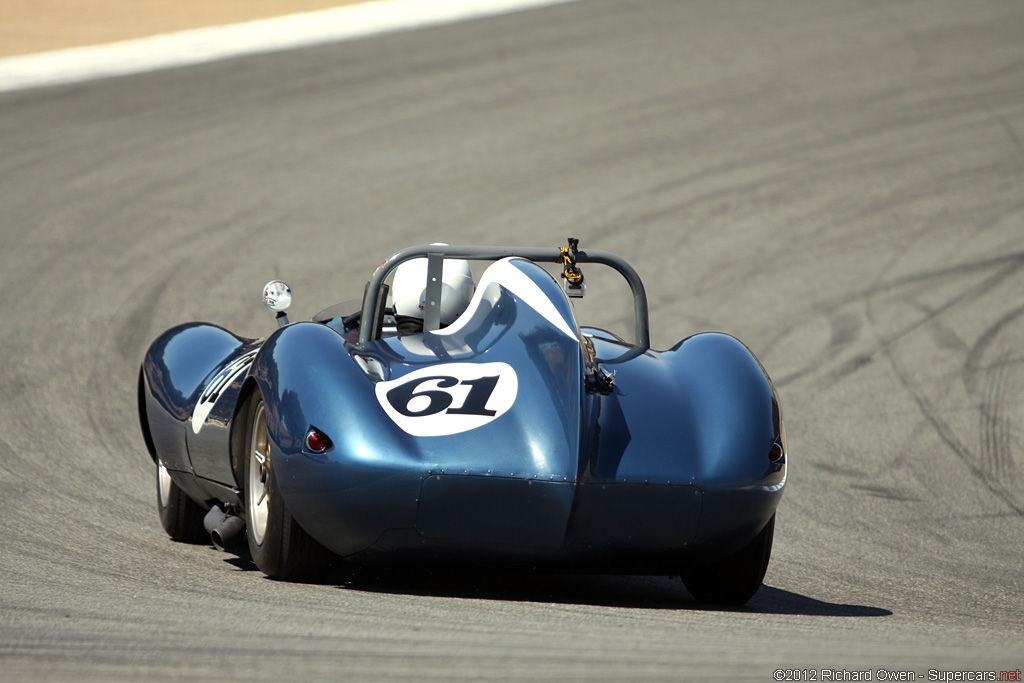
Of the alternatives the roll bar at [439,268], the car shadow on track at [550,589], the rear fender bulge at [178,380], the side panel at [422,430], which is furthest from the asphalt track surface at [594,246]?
the roll bar at [439,268]

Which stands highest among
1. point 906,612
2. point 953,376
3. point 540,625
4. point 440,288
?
point 440,288

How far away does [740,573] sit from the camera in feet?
16.2

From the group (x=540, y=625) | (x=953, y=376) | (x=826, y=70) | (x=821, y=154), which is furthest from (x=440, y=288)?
(x=826, y=70)

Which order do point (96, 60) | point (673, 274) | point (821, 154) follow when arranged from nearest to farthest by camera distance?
point (673, 274) < point (821, 154) < point (96, 60)

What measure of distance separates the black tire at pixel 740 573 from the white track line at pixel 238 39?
49.0 feet

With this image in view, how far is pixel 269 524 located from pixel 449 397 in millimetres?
820

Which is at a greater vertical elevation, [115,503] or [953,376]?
[115,503]

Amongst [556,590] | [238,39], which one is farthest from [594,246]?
[238,39]

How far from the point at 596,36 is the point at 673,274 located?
352 inches

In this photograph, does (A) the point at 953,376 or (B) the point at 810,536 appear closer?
(B) the point at 810,536

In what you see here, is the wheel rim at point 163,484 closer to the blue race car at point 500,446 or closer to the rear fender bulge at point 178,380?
the rear fender bulge at point 178,380

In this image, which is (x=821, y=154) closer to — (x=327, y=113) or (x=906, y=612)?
(x=327, y=113)

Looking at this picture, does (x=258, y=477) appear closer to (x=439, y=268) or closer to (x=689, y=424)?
(x=439, y=268)

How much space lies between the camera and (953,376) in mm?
10320
